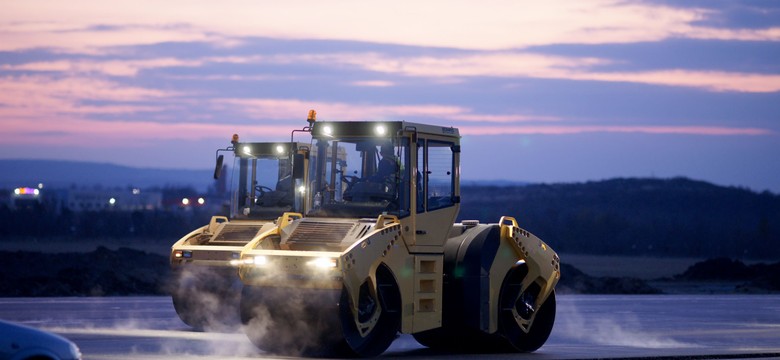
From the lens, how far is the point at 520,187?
15100cm

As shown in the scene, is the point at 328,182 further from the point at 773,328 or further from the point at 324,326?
the point at 773,328

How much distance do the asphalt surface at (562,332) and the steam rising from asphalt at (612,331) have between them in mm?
16

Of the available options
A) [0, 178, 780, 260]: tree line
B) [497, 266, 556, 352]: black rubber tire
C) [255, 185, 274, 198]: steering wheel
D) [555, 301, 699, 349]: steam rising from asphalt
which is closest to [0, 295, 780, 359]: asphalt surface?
[555, 301, 699, 349]: steam rising from asphalt

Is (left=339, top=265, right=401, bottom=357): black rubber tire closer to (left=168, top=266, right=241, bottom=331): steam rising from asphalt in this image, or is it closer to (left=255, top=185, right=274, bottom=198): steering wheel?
(left=168, top=266, right=241, bottom=331): steam rising from asphalt

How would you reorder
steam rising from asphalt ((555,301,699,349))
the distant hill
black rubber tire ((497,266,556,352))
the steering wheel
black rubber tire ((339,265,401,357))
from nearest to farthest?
black rubber tire ((339,265,401,357)) → black rubber tire ((497,266,556,352)) → steam rising from asphalt ((555,301,699,349)) → the steering wheel → the distant hill

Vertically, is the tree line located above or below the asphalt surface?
below

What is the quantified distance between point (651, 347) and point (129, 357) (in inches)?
335

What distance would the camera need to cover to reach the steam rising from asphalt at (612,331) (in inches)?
886

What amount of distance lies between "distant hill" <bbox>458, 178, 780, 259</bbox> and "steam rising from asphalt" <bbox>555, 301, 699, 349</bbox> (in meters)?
58.5

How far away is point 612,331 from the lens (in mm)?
25328

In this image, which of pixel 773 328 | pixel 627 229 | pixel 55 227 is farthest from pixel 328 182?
pixel 627 229

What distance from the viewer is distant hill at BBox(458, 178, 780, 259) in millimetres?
97562

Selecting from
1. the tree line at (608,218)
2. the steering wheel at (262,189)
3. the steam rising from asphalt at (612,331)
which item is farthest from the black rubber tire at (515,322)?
the tree line at (608,218)

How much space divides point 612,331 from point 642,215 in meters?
104
